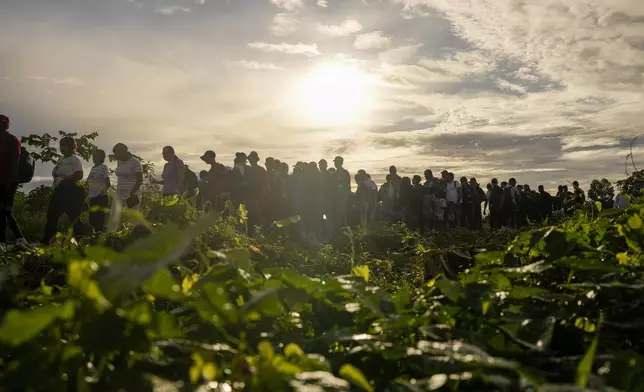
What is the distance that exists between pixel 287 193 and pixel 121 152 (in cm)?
601

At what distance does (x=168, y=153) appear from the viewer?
36.8 ft

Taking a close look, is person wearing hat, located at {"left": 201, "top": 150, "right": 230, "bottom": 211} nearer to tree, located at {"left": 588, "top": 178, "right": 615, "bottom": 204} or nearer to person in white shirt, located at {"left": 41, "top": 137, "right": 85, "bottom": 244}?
person in white shirt, located at {"left": 41, "top": 137, "right": 85, "bottom": 244}

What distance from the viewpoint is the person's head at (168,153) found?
11172 mm

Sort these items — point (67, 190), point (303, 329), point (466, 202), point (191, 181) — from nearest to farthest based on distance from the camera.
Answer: point (303, 329), point (67, 190), point (191, 181), point (466, 202)

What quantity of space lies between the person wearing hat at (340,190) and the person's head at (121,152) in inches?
260

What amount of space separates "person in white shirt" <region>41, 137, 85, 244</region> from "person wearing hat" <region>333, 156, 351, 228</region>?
730 centimetres

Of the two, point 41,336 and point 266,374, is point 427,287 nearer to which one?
point 266,374

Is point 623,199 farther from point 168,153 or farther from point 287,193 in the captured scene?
point 287,193

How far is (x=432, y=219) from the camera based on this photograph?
60.0 feet

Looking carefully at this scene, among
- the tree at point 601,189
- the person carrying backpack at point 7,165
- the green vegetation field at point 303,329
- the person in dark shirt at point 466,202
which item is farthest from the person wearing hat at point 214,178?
the person in dark shirt at point 466,202

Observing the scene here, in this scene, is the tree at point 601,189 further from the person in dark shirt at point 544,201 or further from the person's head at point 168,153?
the person in dark shirt at point 544,201

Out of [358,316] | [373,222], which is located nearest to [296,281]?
[358,316]

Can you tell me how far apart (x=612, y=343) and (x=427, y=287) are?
1.58ft

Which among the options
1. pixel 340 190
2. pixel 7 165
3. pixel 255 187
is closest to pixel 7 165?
pixel 7 165
